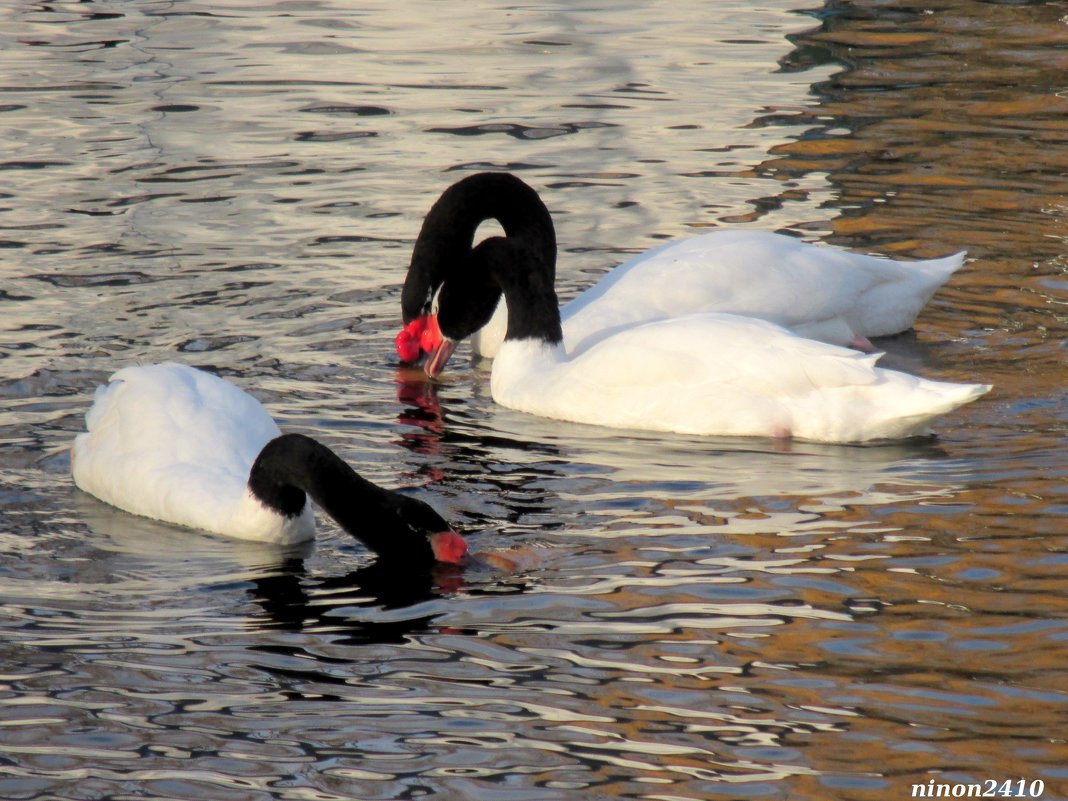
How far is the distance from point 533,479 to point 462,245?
8.71ft

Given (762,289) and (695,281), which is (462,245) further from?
(762,289)

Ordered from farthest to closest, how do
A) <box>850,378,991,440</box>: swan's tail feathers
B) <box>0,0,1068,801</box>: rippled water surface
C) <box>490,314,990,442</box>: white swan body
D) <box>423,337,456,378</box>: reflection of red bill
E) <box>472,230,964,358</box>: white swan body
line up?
<box>423,337,456,378</box>: reflection of red bill < <box>472,230,964,358</box>: white swan body < <box>490,314,990,442</box>: white swan body < <box>850,378,991,440</box>: swan's tail feathers < <box>0,0,1068,801</box>: rippled water surface

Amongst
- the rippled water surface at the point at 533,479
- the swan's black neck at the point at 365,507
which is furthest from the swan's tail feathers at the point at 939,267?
the swan's black neck at the point at 365,507

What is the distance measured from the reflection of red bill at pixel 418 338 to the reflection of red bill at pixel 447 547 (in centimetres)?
319

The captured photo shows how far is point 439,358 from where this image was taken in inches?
386

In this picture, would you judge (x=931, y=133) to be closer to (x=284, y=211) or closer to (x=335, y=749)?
(x=284, y=211)

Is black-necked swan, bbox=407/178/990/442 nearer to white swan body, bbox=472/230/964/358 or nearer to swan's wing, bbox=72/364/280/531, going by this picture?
white swan body, bbox=472/230/964/358

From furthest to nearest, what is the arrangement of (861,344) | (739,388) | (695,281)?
(861,344) < (695,281) < (739,388)

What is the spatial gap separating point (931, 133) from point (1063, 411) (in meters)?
6.21

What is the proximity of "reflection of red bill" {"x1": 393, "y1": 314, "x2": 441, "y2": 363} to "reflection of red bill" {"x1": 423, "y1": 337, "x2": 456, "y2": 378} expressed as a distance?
0.03 m

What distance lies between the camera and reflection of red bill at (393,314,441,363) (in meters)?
9.68

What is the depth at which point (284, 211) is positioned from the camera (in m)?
12.5

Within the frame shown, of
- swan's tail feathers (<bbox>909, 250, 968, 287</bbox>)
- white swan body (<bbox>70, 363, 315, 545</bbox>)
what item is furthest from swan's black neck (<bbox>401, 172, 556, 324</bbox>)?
white swan body (<bbox>70, 363, 315, 545</bbox>)

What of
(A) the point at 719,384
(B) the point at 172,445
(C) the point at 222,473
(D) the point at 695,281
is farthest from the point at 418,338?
(C) the point at 222,473
